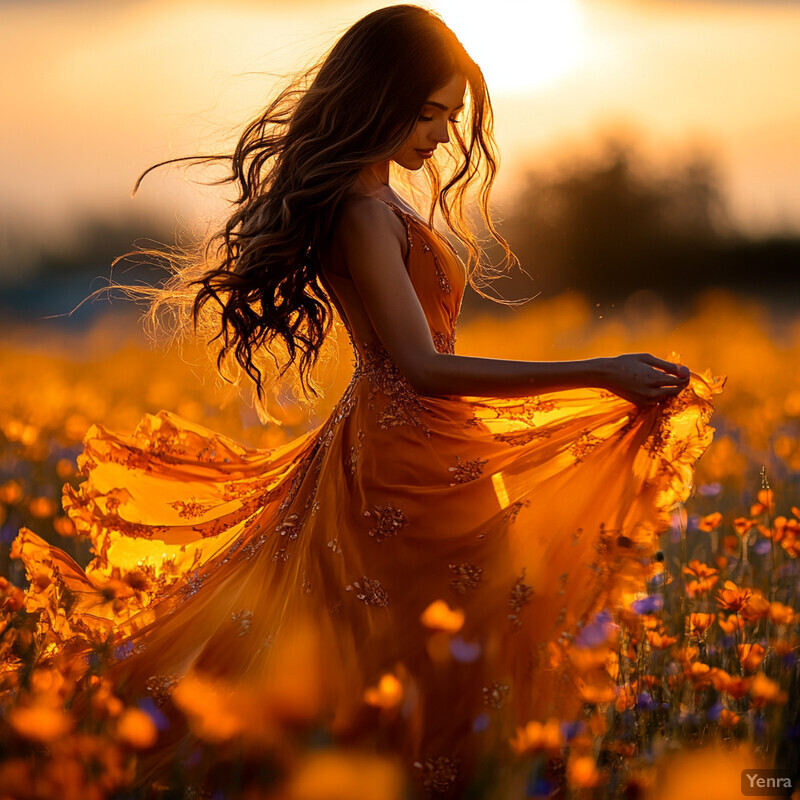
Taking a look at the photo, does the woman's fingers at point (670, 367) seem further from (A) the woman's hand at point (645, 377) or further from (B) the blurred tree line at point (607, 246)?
(B) the blurred tree line at point (607, 246)

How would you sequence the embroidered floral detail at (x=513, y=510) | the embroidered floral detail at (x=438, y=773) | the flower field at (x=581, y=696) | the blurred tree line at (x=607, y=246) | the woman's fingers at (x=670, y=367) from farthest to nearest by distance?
the blurred tree line at (x=607, y=246)
the embroidered floral detail at (x=513, y=510)
the woman's fingers at (x=670, y=367)
the embroidered floral detail at (x=438, y=773)
the flower field at (x=581, y=696)

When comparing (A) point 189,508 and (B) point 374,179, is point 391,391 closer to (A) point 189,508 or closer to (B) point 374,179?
(B) point 374,179


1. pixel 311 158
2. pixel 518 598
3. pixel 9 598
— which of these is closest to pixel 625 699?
pixel 518 598

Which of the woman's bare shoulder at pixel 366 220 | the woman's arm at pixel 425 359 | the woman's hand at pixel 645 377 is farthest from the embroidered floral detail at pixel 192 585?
the woman's hand at pixel 645 377

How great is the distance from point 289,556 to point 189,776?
0.84 metres

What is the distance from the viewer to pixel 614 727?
205 cm

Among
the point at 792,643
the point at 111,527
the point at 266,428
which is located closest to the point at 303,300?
the point at 111,527

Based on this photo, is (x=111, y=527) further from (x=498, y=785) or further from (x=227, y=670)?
(x=498, y=785)

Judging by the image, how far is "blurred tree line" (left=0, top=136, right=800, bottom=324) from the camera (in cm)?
1340

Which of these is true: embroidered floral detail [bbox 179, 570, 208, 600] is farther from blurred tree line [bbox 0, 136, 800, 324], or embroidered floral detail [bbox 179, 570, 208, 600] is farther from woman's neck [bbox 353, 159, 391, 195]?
blurred tree line [bbox 0, 136, 800, 324]

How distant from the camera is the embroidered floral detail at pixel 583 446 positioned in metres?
2.23

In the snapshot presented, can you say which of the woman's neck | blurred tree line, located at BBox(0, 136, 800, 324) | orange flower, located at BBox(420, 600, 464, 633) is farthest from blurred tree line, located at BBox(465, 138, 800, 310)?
orange flower, located at BBox(420, 600, 464, 633)

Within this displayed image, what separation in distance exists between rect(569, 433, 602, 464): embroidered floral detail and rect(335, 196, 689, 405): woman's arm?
0.59 ft

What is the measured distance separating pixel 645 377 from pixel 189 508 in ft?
4.68
